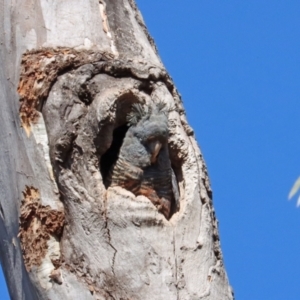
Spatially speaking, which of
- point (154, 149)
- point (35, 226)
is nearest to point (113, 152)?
point (154, 149)

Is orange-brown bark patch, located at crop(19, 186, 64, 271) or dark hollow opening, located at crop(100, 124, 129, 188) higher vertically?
dark hollow opening, located at crop(100, 124, 129, 188)

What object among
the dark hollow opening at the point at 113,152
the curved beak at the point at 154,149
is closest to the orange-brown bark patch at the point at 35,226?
the dark hollow opening at the point at 113,152

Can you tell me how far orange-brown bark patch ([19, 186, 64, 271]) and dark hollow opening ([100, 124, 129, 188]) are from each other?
151 mm

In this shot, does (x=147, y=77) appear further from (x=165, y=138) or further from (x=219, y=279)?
(x=219, y=279)

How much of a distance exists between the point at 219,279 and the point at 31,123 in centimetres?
58

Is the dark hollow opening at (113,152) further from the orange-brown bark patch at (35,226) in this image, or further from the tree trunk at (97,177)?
the orange-brown bark patch at (35,226)

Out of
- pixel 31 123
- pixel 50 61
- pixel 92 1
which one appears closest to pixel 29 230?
pixel 31 123

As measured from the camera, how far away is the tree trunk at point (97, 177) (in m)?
2.43

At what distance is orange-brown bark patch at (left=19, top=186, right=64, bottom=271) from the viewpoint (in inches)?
98.2

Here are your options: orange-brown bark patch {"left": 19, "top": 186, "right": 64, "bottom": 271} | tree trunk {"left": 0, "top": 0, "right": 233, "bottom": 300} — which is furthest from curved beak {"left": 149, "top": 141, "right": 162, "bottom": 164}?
orange-brown bark patch {"left": 19, "top": 186, "right": 64, "bottom": 271}

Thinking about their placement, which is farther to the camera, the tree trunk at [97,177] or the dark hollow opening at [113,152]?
the dark hollow opening at [113,152]

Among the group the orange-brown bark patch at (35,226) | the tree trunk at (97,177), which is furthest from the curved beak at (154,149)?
the orange-brown bark patch at (35,226)

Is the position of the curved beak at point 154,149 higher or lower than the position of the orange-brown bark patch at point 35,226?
higher

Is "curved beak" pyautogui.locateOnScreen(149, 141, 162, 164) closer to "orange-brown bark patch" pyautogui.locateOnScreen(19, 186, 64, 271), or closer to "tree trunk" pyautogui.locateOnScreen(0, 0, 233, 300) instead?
"tree trunk" pyautogui.locateOnScreen(0, 0, 233, 300)
